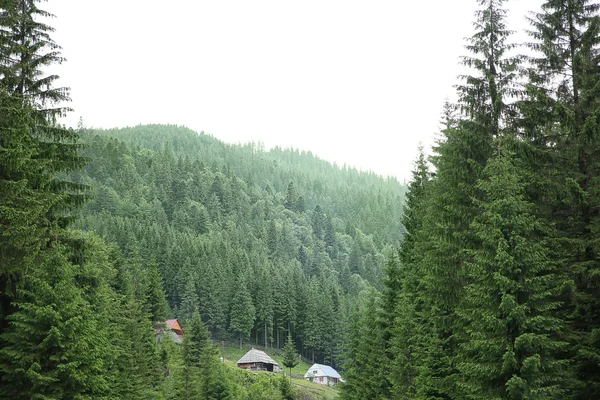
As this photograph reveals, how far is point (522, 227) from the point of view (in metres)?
18.9

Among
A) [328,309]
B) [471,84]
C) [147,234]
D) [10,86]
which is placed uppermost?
[471,84]

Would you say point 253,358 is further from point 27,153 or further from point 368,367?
point 27,153

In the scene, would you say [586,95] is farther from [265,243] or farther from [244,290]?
[265,243]

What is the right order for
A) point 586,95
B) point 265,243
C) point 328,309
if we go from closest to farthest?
point 586,95
point 328,309
point 265,243

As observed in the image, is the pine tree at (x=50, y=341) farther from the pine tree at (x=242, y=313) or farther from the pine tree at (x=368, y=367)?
the pine tree at (x=242, y=313)

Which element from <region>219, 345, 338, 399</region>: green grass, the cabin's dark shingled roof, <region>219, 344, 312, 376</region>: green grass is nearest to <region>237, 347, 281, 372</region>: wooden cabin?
the cabin's dark shingled roof

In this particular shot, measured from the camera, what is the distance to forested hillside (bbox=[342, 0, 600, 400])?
716 inches

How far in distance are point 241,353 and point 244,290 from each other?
36.2ft

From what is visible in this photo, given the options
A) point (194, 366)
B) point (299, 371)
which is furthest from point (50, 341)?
point (299, 371)

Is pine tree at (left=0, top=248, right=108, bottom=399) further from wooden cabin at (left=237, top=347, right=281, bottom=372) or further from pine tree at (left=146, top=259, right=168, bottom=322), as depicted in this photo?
wooden cabin at (left=237, top=347, right=281, bottom=372)

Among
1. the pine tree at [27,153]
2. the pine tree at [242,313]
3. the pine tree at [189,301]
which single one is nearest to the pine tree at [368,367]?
the pine tree at [27,153]

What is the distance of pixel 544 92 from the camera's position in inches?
854

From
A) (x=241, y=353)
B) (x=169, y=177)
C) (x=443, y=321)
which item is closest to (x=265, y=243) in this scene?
(x=169, y=177)

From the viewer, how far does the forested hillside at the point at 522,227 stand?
18.2 meters
